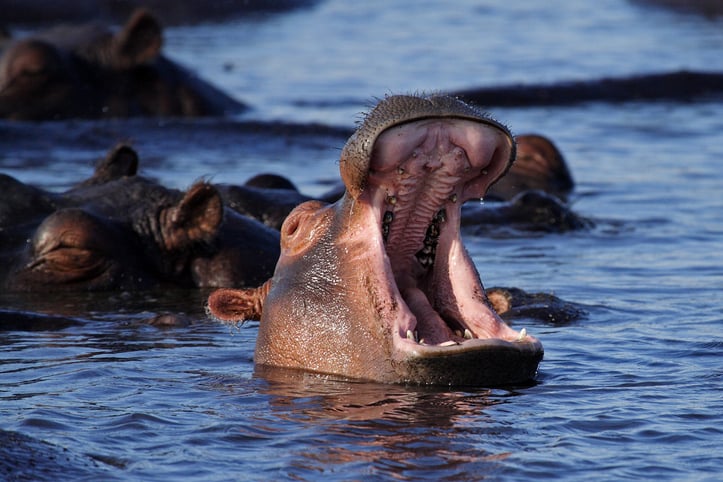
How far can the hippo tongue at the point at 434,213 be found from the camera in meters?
5.64

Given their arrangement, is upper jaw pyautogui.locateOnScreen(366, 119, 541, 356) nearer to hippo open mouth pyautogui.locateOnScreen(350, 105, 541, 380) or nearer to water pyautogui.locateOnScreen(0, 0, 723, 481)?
hippo open mouth pyautogui.locateOnScreen(350, 105, 541, 380)

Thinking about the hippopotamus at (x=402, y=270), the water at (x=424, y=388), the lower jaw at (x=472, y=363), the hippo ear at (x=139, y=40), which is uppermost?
the hippo ear at (x=139, y=40)

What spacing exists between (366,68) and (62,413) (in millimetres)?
16895

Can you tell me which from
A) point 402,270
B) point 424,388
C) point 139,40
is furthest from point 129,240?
point 139,40

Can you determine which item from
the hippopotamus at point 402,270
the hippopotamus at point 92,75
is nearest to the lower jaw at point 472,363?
the hippopotamus at point 402,270

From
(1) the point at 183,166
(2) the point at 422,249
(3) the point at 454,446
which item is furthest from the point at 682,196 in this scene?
(3) the point at 454,446

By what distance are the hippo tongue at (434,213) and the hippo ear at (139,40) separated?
8.35m

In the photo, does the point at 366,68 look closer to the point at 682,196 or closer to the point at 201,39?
the point at 201,39

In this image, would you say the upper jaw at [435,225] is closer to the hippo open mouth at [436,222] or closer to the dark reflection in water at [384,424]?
the hippo open mouth at [436,222]

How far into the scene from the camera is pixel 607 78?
18.5 metres

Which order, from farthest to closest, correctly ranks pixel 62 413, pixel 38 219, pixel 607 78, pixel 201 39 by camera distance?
pixel 201 39, pixel 607 78, pixel 38 219, pixel 62 413

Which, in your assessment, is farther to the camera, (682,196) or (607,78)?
(607,78)

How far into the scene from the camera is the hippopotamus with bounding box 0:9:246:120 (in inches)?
547

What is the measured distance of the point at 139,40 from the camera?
14.2m
